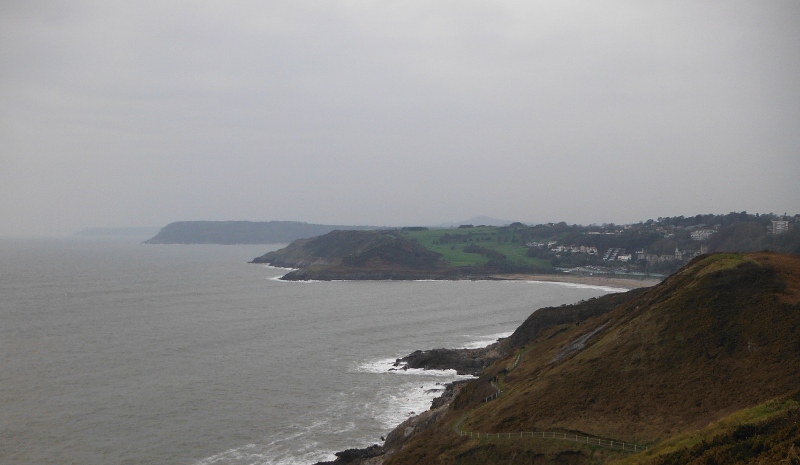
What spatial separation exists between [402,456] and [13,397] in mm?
36079

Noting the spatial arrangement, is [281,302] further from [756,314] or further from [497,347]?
[756,314]

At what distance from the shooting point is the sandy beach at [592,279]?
14469 cm

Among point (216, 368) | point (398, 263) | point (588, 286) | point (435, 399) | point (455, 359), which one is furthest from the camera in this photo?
point (398, 263)

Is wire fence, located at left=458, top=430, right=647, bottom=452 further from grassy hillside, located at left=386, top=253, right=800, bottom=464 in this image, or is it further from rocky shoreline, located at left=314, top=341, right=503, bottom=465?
rocky shoreline, located at left=314, top=341, right=503, bottom=465

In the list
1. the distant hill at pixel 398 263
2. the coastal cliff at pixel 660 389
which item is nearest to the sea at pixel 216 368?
the coastal cliff at pixel 660 389

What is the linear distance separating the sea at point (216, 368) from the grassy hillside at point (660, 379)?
1025 cm

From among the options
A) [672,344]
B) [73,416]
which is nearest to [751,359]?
[672,344]

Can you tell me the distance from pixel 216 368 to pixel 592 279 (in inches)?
4822

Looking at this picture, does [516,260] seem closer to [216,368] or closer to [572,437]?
[216,368]

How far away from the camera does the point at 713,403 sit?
29750 mm

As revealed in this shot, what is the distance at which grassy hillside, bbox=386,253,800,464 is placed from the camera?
29.0m

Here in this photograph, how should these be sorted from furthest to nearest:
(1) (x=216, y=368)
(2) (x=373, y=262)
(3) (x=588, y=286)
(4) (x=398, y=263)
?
(4) (x=398, y=263) < (2) (x=373, y=262) < (3) (x=588, y=286) < (1) (x=216, y=368)

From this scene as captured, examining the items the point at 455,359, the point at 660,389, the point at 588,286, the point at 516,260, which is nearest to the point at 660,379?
the point at 660,389

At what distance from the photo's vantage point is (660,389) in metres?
32.3
